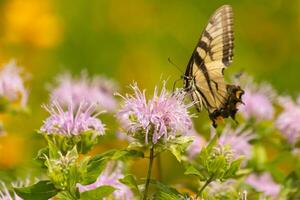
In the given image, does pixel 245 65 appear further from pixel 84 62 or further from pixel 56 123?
pixel 56 123

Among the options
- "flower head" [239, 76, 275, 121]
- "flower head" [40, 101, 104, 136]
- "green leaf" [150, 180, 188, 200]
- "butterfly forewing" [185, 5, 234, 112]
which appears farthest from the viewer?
"flower head" [239, 76, 275, 121]

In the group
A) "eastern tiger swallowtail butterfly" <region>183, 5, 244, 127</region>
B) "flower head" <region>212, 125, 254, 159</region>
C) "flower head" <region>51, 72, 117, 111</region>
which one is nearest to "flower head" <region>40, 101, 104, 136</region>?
"eastern tiger swallowtail butterfly" <region>183, 5, 244, 127</region>

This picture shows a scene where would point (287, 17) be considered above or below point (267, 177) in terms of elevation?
above

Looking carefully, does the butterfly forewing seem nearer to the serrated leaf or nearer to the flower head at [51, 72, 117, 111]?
the serrated leaf

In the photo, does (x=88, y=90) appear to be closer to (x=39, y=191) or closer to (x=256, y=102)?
(x=256, y=102)

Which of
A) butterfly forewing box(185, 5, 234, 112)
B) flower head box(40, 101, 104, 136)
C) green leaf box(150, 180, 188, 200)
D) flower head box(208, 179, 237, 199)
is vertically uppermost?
butterfly forewing box(185, 5, 234, 112)

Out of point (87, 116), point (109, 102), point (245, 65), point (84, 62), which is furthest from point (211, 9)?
point (87, 116)
